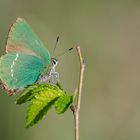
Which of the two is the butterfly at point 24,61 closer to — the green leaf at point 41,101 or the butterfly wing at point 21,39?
the butterfly wing at point 21,39

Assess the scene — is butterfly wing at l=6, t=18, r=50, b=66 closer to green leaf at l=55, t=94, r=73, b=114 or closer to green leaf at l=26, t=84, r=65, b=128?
green leaf at l=26, t=84, r=65, b=128

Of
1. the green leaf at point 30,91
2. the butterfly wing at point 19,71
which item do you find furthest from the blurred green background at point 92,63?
the green leaf at point 30,91

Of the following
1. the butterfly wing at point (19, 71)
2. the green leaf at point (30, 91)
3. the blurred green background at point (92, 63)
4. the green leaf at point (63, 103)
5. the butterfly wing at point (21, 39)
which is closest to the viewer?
the green leaf at point (63, 103)

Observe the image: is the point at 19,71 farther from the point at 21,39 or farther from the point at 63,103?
the point at 63,103

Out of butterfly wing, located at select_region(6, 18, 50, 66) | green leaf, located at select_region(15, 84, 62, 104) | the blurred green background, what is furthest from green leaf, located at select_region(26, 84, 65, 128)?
the blurred green background

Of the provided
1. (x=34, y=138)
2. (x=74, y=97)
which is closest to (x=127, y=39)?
(x=34, y=138)

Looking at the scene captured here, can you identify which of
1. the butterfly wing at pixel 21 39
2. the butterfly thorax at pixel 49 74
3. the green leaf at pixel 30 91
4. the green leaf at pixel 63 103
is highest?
the butterfly wing at pixel 21 39
